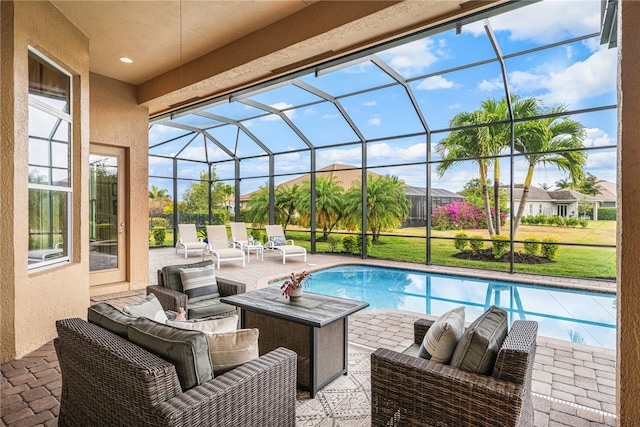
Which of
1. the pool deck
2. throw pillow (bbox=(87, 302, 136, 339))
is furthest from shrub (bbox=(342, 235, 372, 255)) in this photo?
throw pillow (bbox=(87, 302, 136, 339))

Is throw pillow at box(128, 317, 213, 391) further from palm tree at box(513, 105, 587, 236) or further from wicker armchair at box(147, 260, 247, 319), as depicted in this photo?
palm tree at box(513, 105, 587, 236)

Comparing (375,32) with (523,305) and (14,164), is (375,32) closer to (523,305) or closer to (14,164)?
(14,164)

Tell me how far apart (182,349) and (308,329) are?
45.8 inches

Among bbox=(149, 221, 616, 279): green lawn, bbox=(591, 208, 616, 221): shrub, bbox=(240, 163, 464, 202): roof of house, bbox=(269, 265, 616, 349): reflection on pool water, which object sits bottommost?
bbox=(269, 265, 616, 349): reflection on pool water

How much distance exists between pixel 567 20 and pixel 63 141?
7490mm

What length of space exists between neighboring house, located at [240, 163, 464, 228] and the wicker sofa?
7.68 meters

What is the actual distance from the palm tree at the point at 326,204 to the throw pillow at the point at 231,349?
9.22 meters

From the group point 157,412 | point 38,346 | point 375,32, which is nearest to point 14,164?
point 38,346

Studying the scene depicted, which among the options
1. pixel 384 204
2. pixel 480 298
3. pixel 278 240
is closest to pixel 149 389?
pixel 480 298

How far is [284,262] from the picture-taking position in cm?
909

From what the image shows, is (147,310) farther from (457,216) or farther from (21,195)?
(457,216)

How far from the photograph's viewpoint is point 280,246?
963 centimetres

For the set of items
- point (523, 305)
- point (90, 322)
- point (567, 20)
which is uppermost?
point (567, 20)

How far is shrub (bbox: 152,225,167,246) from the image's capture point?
1225 centimetres
